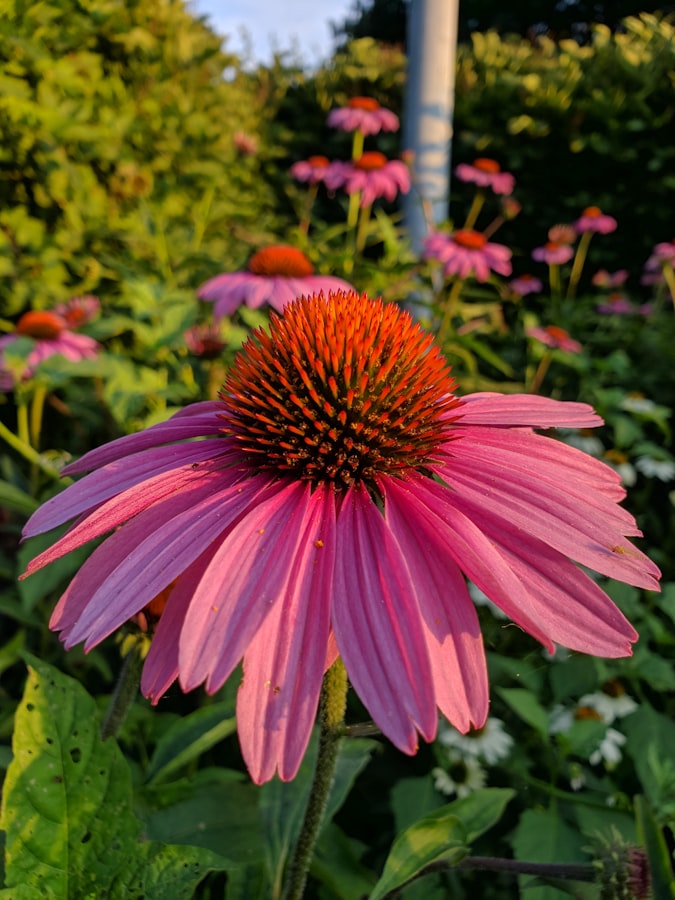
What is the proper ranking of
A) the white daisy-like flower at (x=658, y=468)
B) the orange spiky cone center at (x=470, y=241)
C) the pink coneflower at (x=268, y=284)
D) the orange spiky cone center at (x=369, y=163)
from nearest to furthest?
the pink coneflower at (x=268, y=284) < the white daisy-like flower at (x=658, y=468) < the orange spiky cone center at (x=470, y=241) < the orange spiky cone center at (x=369, y=163)

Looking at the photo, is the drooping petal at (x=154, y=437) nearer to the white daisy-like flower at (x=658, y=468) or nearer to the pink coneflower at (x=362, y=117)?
the white daisy-like flower at (x=658, y=468)

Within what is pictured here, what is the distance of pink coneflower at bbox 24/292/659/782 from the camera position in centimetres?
50

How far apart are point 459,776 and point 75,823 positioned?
944 millimetres

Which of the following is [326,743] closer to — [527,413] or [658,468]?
[527,413]

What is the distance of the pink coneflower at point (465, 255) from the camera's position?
262cm

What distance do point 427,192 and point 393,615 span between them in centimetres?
347

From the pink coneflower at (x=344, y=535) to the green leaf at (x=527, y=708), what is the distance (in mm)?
603

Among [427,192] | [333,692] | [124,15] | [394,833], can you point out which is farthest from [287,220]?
[333,692]

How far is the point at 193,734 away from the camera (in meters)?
1.04

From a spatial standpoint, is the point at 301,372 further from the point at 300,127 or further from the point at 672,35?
the point at 300,127

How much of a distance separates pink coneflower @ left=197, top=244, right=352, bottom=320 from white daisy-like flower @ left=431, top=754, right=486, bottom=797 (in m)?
1.21

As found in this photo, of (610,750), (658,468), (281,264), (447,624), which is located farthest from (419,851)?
(658,468)

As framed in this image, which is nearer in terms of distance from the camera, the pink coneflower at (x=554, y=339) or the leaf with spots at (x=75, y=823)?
the leaf with spots at (x=75, y=823)

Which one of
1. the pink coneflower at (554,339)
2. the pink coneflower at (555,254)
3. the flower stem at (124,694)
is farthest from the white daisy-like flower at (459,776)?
the pink coneflower at (555,254)
